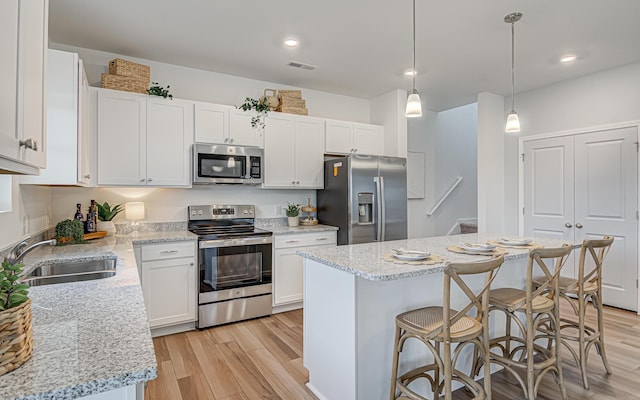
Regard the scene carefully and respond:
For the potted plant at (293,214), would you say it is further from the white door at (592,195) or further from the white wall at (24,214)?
the white door at (592,195)

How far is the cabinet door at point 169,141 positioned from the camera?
3.40 m

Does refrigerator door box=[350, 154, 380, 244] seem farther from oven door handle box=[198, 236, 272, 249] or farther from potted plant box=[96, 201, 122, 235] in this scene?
potted plant box=[96, 201, 122, 235]

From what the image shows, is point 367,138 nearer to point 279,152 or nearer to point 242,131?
point 279,152

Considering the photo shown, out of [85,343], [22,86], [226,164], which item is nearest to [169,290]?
[226,164]

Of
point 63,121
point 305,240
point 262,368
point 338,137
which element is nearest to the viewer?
point 63,121

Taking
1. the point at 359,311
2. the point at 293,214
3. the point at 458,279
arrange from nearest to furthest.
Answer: the point at 458,279 < the point at 359,311 < the point at 293,214

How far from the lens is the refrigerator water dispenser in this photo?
407cm

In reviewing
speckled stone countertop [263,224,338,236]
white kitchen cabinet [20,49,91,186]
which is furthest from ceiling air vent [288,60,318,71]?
white kitchen cabinet [20,49,91,186]

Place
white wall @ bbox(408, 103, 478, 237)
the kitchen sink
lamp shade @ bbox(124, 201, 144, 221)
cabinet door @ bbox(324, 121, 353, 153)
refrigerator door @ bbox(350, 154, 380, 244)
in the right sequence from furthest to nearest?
white wall @ bbox(408, 103, 478, 237) < cabinet door @ bbox(324, 121, 353, 153) < refrigerator door @ bbox(350, 154, 380, 244) < lamp shade @ bbox(124, 201, 144, 221) < the kitchen sink

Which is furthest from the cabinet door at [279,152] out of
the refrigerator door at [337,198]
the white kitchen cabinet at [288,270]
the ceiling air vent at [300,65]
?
the white kitchen cabinet at [288,270]

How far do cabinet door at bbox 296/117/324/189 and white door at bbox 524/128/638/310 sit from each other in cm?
289

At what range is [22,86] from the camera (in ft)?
3.32

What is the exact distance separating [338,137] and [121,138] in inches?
96.3

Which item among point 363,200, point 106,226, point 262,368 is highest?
point 363,200
